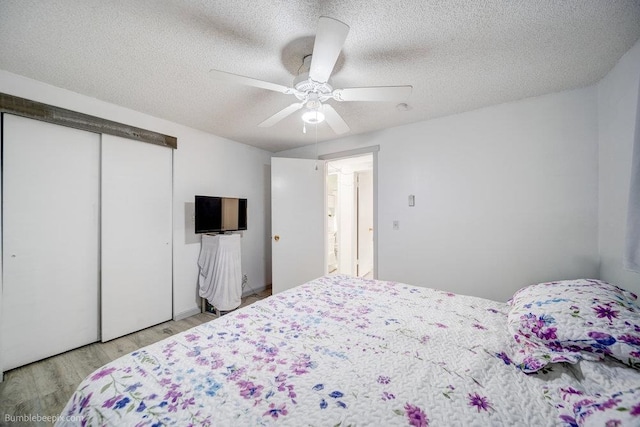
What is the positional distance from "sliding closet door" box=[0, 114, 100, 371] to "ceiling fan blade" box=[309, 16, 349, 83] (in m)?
2.26

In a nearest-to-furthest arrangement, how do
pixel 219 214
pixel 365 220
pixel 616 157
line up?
pixel 616 157 → pixel 219 214 → pixel 365 220

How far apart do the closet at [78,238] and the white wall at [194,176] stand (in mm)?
141

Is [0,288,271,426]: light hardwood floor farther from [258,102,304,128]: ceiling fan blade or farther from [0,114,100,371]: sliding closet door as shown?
[258,102,304,128]: ceiling fan blade

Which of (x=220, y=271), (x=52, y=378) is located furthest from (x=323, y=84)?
(x=52, y=378)

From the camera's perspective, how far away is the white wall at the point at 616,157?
151 cm

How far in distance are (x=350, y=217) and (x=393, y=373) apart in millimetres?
3603

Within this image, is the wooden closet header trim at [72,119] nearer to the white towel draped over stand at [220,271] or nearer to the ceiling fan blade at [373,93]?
the white towel draped over stand at [220,271]

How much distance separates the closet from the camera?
1830 millimetres

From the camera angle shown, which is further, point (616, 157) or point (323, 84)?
point (616, 157)

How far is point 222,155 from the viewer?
331cm

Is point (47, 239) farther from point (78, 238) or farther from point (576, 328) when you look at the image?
point (576, 328)

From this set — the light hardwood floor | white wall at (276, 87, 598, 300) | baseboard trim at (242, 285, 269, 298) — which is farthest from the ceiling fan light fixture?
baseboard trim at (242, 285, 269, 298)

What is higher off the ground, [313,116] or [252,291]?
[313,116]

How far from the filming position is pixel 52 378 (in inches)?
69.9
